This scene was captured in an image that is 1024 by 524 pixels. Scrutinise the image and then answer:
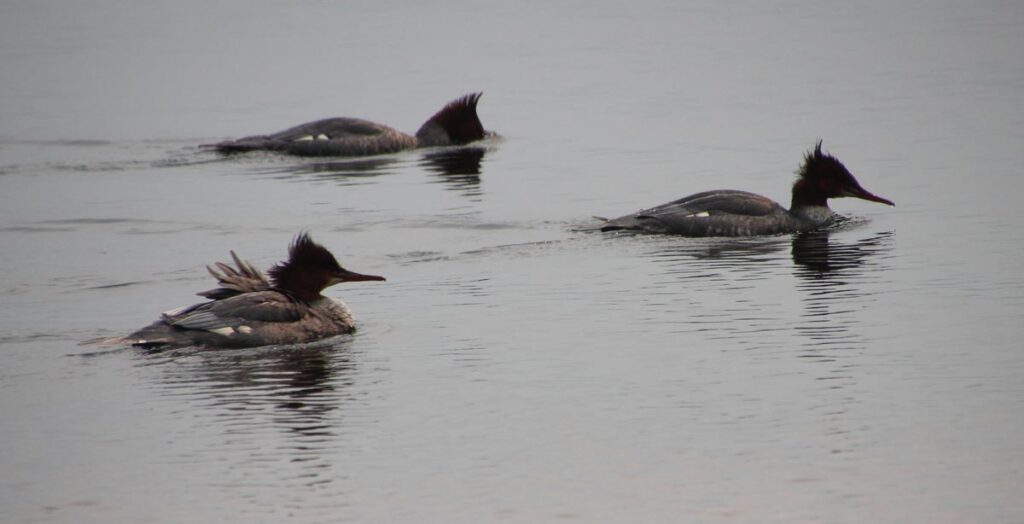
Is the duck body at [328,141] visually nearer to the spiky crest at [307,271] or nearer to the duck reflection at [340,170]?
the duck reflection at [340,170]

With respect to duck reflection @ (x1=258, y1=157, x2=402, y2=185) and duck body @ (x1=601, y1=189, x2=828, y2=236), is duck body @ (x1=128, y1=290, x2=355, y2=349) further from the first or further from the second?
duck reflection @ (x1=258, y1=157, x2=402, y2=185)

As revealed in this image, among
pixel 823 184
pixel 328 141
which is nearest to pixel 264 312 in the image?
pixel 823 184

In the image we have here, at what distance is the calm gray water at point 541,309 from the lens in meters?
10.9

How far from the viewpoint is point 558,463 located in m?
11.2

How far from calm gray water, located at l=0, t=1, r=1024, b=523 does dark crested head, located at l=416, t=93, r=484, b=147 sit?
409 mm

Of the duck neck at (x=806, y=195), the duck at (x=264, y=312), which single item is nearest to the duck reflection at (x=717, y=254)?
the duck neck at (x=806, y=195)

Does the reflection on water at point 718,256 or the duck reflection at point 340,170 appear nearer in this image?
the reflection on water at point 718,256

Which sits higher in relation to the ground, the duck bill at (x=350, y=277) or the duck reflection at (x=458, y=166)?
the duck reflection at (x=458, y=166)

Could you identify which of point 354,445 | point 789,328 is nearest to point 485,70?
point 789,328

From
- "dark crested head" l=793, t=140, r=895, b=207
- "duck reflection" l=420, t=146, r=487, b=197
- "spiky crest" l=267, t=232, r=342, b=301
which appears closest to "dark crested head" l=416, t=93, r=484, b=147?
"duck reflection" l=420, t=146, r=487, b=197

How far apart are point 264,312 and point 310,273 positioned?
2.39ft

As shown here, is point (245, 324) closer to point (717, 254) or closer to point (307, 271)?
point (307, 271)

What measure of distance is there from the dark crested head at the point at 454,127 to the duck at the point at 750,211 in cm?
941

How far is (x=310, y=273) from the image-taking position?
1520 centimetres
